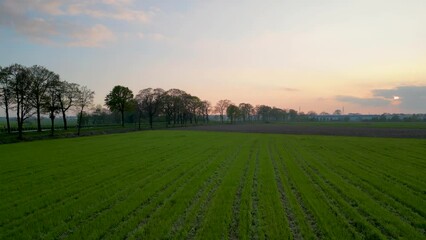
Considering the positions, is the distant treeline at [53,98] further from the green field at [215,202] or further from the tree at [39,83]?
the green field at [215,202]

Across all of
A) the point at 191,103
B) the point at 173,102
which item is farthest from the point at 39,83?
the point at 191,103

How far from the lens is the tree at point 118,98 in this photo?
101312 mm

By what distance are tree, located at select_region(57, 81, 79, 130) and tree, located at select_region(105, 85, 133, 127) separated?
1036 inches

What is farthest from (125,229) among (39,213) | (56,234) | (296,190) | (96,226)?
(296,190)

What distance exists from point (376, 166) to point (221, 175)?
13.5 meters

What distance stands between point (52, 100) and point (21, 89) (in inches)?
471

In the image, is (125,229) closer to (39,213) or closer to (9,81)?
(39,213)

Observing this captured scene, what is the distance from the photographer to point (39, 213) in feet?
37.1

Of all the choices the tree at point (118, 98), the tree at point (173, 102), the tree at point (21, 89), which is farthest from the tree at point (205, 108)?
the tree at point (21, 89)

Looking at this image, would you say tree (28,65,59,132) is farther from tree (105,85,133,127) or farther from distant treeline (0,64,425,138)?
tree (105,85,133,127)

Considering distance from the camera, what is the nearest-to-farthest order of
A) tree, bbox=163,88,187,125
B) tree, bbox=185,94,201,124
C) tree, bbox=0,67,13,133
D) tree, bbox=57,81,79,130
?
1. tree, bbox=0,67,13,133
2. tree, bbox=57,81,79,130
3. tree, bbox=163,88,187,125
4. tree, bbox=185,94,201,124

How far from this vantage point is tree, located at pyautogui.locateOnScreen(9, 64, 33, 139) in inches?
2186

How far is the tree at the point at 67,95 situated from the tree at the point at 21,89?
37.5ft

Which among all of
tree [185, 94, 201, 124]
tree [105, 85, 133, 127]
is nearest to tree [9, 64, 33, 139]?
tree [105, 85, 133, 127]
